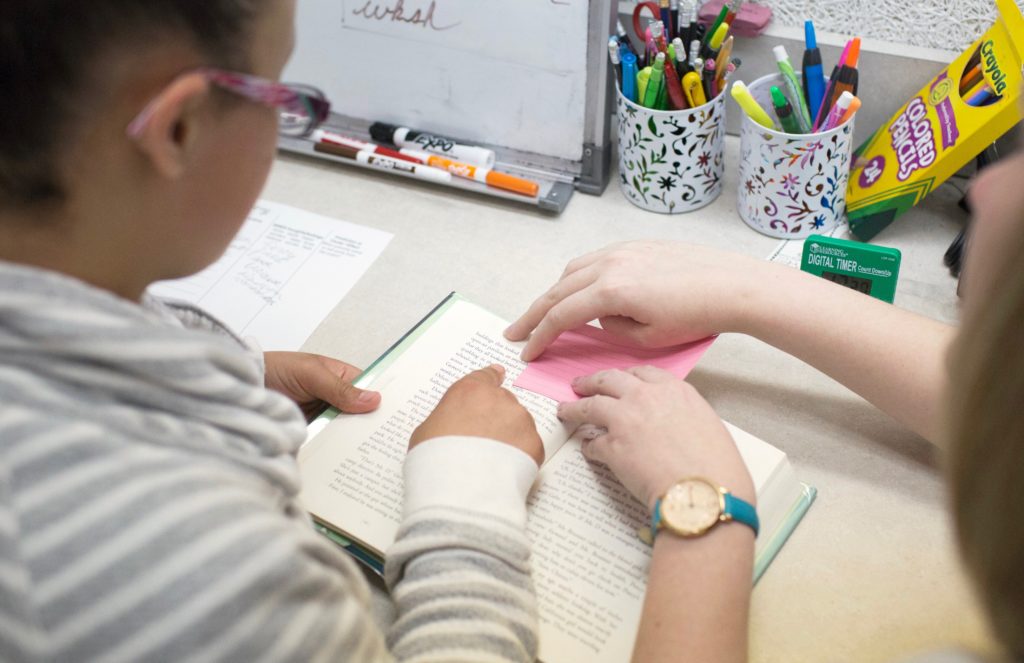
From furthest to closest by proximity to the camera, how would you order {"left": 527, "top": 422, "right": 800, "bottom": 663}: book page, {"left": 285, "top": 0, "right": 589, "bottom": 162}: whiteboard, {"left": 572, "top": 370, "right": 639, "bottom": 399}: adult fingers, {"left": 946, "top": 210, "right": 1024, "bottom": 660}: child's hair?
1. {"left": 285, "top": 0, "right": 589, "bottom": 162}: whiteboard
2. {"left": 572, "top": 370, "right": 639, "bottom": 399}: adult fingers
3. {"left": 527, "top": 422, "right": 800, "bottom": 663}: book page
4. {"left": 946, "top": 210, "right": 1024, "bottom": 660}: child's hair

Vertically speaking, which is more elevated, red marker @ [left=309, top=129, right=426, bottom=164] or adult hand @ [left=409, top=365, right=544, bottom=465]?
red marker @ [left=309, top=129, right=426, bottom=164]

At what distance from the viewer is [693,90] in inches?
34.2

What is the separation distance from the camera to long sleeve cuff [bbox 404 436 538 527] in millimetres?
596

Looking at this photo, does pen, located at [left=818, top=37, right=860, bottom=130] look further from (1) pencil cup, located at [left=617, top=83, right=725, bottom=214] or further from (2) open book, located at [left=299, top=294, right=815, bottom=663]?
(2) open book, located at [left=299, top=294, right=815, bottom=663]

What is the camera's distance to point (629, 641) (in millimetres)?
573

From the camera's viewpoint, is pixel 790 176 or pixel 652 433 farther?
pixel 790 176

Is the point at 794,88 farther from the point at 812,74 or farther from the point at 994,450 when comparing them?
the point at 994,450

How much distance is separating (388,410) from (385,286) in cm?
20

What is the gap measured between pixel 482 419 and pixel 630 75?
1.32ft

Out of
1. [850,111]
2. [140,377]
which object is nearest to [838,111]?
[850,111]

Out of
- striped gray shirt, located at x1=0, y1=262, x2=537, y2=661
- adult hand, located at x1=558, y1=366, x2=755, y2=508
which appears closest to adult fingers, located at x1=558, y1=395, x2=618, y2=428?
adult hand, located at x1=558, y1=366, x2=755, y2=508

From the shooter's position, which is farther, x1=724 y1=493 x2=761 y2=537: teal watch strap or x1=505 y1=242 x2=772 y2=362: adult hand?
x1=505 y1=242 x2=772 y2=362: adult hand

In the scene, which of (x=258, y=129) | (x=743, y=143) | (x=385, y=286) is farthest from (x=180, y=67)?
(x=743, y=143)

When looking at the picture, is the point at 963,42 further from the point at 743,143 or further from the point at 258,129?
the point at 258,129
